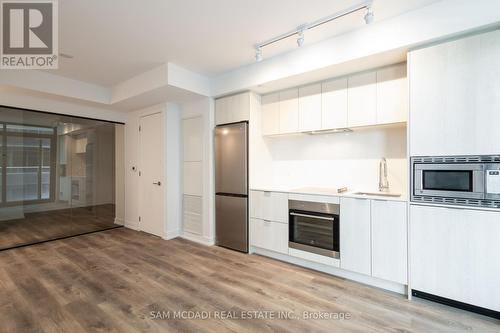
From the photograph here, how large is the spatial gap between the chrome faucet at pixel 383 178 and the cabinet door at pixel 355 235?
57cm

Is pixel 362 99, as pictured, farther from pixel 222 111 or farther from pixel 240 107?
pixel 222 111

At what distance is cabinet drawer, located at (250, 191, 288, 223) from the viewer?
3.25m

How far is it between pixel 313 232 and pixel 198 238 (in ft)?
7.03

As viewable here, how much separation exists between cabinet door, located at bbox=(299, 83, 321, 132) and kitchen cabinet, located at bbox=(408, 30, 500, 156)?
1098mm

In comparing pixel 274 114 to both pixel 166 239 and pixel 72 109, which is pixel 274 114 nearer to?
pixel 166 239

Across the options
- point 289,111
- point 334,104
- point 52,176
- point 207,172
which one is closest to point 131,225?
point 52,176

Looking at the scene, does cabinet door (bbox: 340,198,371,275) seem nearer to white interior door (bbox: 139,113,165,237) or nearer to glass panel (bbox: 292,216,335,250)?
glass panel (bbox: 292,216,335,250)

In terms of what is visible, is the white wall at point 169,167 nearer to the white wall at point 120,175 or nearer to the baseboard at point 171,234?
the baseboard at point 171,234

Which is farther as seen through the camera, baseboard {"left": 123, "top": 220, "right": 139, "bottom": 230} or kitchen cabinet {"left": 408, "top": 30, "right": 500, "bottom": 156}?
baseboard {"left": 123, "top": 220, "right": 139, "bottom": 230}

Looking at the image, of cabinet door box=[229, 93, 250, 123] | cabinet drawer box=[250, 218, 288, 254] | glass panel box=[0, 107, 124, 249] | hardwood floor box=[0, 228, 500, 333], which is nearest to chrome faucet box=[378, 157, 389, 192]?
hardwood floor box=[0, 228, 500, 333]

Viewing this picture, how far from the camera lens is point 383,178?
3000 mm

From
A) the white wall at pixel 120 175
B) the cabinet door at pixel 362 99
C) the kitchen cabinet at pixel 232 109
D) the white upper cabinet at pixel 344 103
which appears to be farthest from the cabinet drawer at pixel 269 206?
the white wall at pixel 120 175

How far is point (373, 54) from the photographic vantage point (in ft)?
8.11

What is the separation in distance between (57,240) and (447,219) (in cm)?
572
